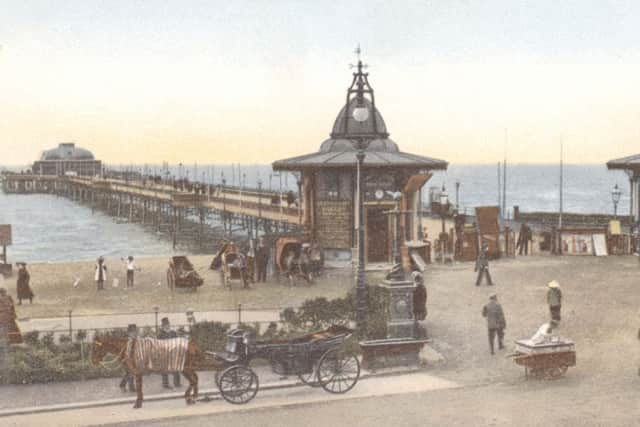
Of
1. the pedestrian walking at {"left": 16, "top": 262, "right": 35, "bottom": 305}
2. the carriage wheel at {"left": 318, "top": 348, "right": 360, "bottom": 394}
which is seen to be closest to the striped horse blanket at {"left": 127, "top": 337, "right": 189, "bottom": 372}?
the carriage wheel at {"left": 318, "top": 348, "right": 360, "bottom": 394}

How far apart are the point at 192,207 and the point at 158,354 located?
244 ft

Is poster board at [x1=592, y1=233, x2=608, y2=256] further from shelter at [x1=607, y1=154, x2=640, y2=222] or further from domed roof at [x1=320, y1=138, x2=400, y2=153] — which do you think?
domed roof at [x1=320, y1=138, x2=400, y2=153]

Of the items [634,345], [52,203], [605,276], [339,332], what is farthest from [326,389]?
[52,203]

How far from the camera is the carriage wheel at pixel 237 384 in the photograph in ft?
51.4

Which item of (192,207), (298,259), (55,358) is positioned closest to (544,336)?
(55,358)

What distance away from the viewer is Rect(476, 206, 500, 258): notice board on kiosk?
36.8 m

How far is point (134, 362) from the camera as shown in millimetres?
15484

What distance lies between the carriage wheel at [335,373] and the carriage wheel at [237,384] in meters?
1.40

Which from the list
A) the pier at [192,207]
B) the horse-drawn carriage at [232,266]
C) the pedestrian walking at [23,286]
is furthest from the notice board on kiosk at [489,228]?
the pedestrian walking at [23,286]

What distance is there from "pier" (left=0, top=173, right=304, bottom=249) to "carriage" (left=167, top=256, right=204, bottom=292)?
27.0 ft

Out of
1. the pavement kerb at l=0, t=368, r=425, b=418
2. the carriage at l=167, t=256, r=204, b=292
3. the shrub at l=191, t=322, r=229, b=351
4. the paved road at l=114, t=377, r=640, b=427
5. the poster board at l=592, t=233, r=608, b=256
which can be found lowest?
the pavement kerb at l=0, t=368, r=425, b=418

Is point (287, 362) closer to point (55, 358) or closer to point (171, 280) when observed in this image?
point (55, 358)

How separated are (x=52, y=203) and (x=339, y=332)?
489ft

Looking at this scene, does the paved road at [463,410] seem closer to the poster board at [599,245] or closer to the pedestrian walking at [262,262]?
the pedestrian walking at [262,262]
